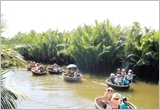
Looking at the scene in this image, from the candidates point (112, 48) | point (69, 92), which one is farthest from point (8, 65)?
point (112, 48)

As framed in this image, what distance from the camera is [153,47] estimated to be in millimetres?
18422

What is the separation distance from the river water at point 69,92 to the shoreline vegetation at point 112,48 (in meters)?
2.15

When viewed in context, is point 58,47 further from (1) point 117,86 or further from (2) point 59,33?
(1) point 117,86

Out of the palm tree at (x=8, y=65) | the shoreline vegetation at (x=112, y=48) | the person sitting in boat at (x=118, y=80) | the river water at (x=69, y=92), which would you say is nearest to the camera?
the palm tree at (x=8, y=65)

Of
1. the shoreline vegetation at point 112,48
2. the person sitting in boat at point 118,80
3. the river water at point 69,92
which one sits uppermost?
the shoreline vegetation at point 112,48

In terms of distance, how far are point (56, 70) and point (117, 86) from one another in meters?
7.29

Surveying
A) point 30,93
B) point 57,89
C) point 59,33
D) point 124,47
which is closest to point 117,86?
point 57,89

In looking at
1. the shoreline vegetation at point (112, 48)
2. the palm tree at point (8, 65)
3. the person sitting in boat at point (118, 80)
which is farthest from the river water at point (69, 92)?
the palm tree at point (8, 65)

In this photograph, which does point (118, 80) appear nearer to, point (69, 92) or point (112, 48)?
point (69, 92)

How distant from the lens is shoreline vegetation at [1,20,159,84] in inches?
729

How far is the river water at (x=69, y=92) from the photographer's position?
39.1ft

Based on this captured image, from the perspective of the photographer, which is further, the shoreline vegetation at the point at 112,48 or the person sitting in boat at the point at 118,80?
the shoreline vegetation at the point at 112,48

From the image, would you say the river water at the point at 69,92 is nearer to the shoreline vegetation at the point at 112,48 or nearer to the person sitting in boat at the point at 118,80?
the person sitting in boat at the point at 118,80

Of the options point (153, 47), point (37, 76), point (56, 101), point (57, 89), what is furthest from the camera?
point (37, 76)
